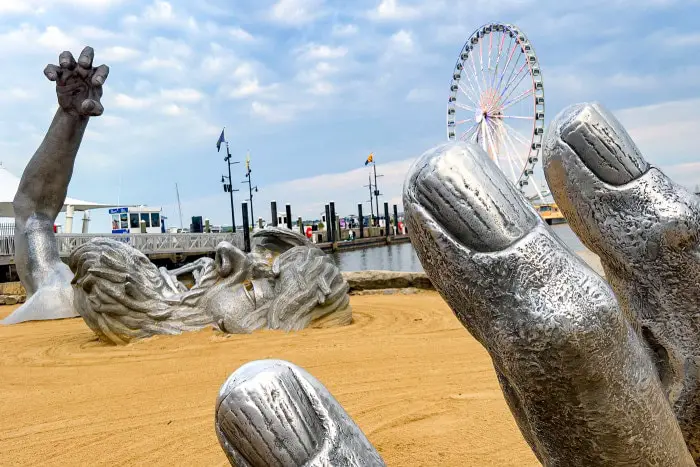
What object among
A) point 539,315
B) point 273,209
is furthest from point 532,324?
point 273,209

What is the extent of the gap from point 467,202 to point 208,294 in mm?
5618

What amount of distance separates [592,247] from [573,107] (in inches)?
8.7

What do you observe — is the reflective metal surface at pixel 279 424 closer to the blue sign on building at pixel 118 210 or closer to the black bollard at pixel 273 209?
the black bollard at pixel 273 209

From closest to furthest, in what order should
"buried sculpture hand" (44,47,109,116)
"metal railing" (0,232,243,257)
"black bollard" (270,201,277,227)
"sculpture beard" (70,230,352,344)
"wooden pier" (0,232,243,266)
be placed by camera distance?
"sculpture beard" (70,230,352,344), "buried sculpture hand" (44,47,109,116), "metal railing" (0,232,243,257), "wooden pier" (0,232,243,266), "black bollard" (270,201,277,227)

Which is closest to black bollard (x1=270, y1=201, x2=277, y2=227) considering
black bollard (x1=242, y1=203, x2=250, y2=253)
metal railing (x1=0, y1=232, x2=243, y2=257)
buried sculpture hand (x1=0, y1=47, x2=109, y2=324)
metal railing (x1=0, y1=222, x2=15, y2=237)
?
black bollard (x1=242, y1=203, x2=250, y2=253)

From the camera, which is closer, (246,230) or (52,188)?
(52,188)

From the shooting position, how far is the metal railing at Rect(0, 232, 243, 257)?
15617mm

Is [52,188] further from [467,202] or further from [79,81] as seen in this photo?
[467,202]

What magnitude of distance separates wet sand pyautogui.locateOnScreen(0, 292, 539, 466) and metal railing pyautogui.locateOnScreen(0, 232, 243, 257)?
1056cm

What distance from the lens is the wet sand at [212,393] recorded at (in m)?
2.62

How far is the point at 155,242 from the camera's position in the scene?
19.2 m

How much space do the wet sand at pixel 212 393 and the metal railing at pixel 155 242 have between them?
10.6 meters

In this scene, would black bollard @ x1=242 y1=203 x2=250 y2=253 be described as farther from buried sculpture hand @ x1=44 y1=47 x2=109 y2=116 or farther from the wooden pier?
buried sculpture hand @ x1=44 y1=47 x2=109 y2=116

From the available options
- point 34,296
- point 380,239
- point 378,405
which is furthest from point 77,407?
point 380,239
